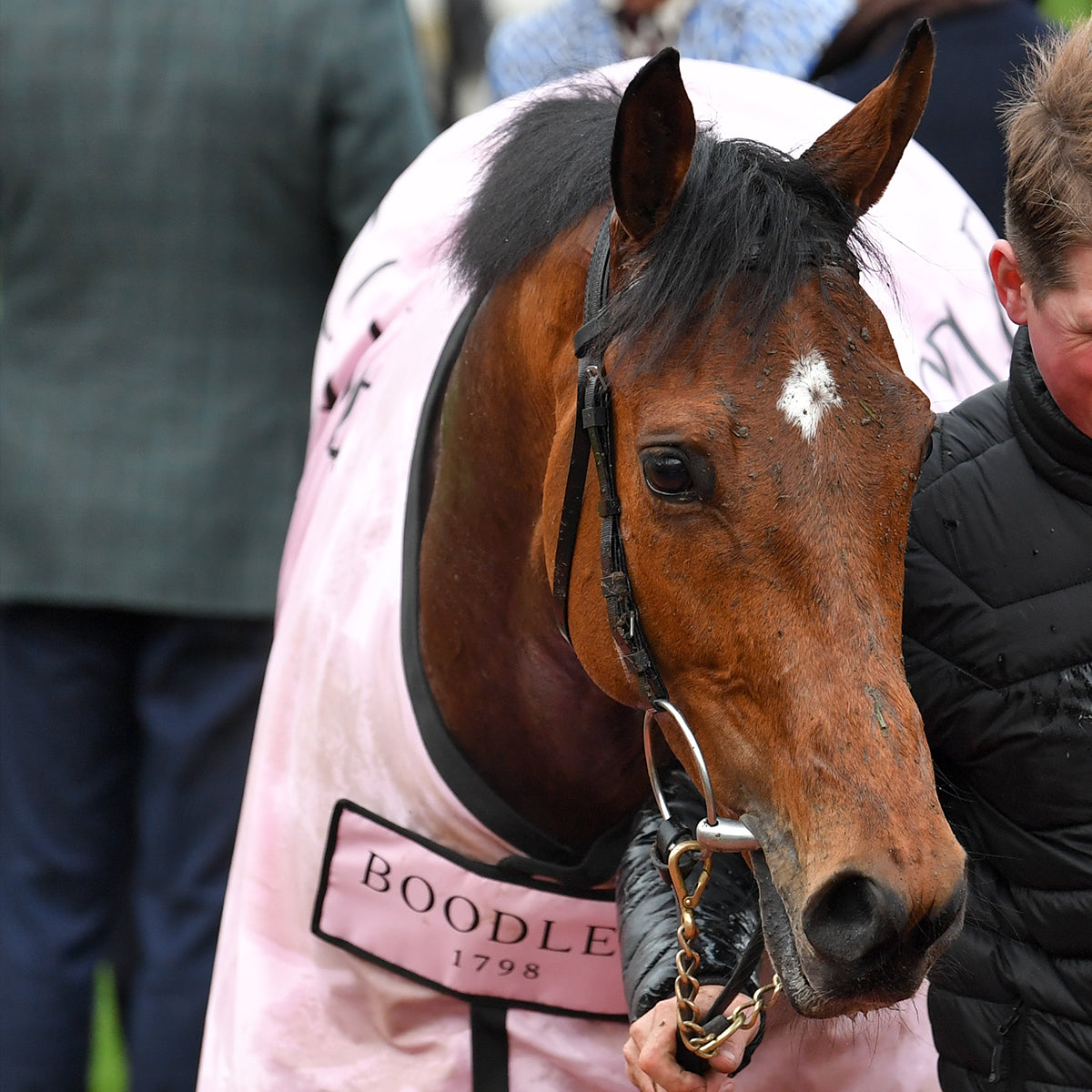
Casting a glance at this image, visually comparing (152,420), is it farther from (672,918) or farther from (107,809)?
(672,918)

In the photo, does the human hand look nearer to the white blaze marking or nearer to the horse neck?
the horse neck

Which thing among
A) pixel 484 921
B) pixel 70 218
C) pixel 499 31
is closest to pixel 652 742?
pixel 484 921

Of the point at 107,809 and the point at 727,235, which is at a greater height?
the point at 727,235

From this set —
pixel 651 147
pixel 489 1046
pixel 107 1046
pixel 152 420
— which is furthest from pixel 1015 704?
pixel 107 1046

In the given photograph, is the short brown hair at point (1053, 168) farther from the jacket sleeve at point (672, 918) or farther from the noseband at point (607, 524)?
the jacket sleeve at point (672, 918)

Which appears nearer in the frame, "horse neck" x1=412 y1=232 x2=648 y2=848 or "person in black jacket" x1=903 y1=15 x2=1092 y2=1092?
"person in black jacket" x1=903 y1=15 x2=1092 y2=1092

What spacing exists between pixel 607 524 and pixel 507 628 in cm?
36

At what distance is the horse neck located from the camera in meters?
1.87

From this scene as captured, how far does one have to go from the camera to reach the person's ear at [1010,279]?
1.66 meters

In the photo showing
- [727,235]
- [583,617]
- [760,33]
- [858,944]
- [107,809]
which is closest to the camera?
[858,944]

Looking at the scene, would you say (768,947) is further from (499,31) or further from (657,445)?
(499,31)

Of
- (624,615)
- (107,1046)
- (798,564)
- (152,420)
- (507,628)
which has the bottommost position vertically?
(107,1046)

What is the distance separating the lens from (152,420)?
294cm

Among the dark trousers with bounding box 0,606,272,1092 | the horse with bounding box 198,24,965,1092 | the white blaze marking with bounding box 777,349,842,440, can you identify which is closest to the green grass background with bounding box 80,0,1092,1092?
the dark trousers with bounding box 0,606,272,1092
